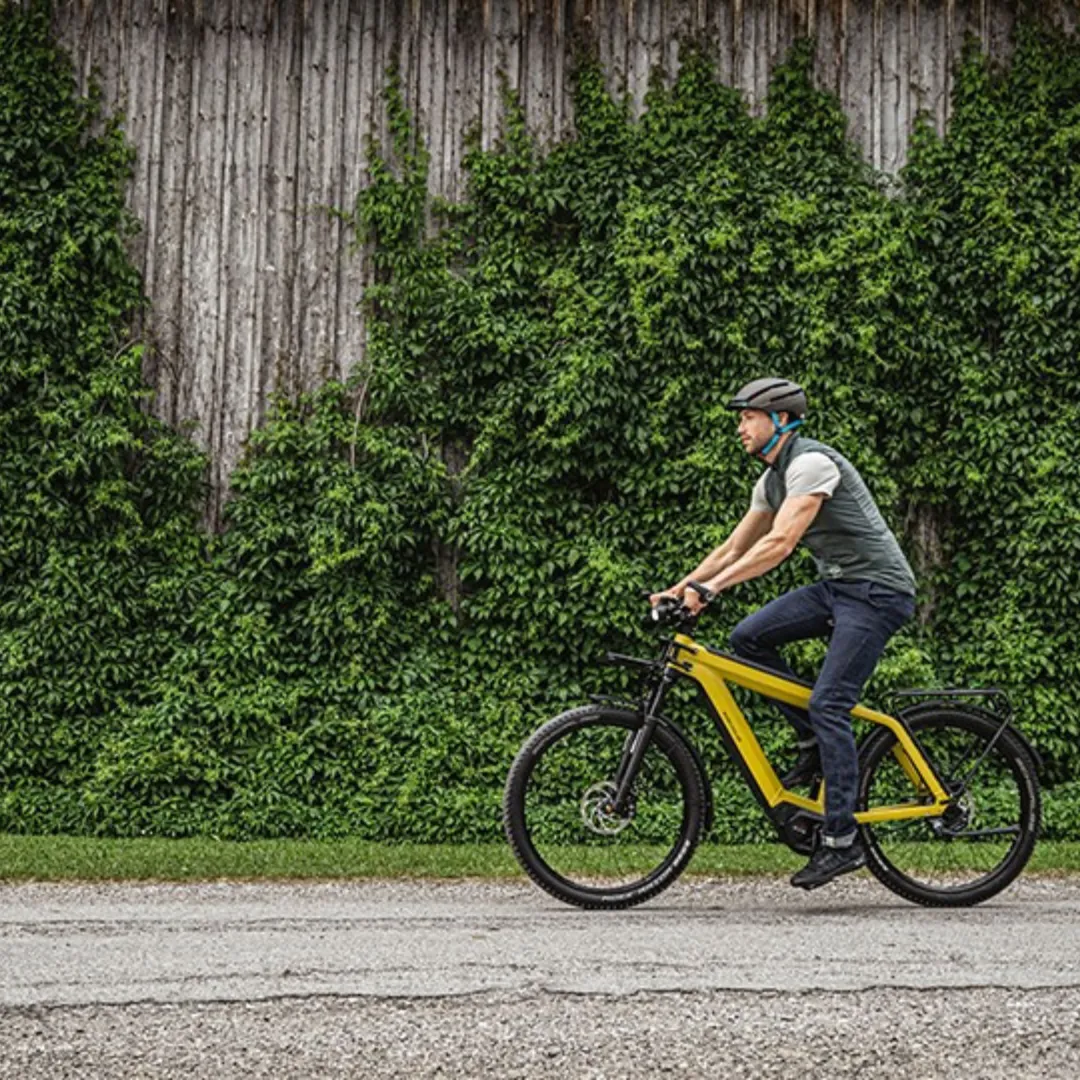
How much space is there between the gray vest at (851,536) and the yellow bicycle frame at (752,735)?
0.53m

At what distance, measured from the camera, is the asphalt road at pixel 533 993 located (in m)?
4.01

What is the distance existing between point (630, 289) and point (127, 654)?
4.47 metres

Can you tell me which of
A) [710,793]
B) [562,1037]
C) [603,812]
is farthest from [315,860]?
[562,1037]

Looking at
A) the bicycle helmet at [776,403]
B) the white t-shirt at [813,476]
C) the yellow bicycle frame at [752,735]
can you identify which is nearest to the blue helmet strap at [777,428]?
the bicycle helmet at [776,403]

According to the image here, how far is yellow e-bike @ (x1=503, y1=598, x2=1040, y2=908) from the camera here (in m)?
6.49

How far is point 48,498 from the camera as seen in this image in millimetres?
11062

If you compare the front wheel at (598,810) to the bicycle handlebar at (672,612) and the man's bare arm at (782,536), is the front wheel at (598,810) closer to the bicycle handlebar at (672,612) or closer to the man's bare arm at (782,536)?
the bicycle handlebar at (672,612)

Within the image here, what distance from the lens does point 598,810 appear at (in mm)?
6457

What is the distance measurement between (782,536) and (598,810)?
136 centimetres

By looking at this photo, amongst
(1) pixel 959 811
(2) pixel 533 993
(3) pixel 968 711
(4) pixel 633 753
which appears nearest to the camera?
(2) pixel 533 993

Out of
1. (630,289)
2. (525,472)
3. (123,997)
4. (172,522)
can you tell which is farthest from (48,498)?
(123,997)

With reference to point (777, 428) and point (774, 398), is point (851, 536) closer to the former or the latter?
point (777, 428)

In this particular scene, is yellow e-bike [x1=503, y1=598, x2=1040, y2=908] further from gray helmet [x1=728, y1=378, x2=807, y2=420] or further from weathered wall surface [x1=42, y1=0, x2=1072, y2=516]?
weathered wall surface [x1=42, y1=0, x2=1072, y2=516]

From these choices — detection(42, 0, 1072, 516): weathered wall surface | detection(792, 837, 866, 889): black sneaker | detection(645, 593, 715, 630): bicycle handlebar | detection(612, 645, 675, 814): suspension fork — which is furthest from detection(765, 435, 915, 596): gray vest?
detection(42, 0, 1072, 516): weathered wall surface
